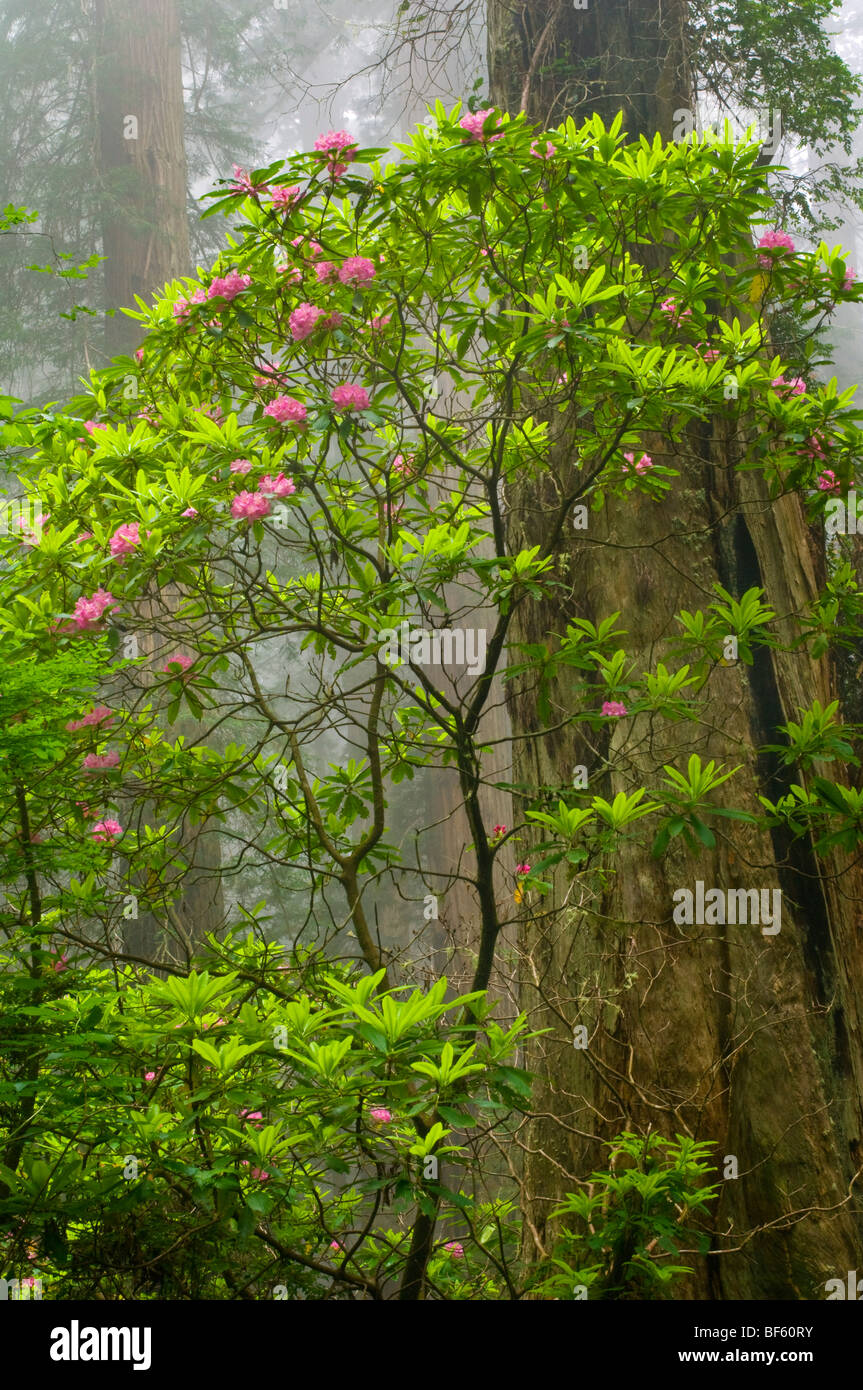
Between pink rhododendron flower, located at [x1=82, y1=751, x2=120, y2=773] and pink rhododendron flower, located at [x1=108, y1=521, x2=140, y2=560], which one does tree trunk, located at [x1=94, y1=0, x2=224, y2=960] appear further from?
pink rhododendron flower, located at [x1=108, y1=521, x2=140, y2=560]

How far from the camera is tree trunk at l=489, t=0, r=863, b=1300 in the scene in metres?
2.69

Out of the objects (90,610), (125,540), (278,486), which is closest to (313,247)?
(278,486)

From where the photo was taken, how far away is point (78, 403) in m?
2.77

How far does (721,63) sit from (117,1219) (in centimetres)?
440

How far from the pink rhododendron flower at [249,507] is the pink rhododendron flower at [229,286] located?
62cm

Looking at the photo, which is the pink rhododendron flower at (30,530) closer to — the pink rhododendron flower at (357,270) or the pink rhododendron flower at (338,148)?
the pink rhododendron flower at (357,270)

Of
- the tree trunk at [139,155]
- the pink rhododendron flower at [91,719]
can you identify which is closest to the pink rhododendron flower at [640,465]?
the pink rhododendron flower at [91,719]

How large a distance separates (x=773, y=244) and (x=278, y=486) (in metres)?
1.42

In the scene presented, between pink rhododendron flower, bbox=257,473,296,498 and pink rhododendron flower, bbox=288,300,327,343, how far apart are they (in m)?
0.45

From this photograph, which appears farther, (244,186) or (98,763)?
(98,763)

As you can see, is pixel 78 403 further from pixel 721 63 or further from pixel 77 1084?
pixel 721 63

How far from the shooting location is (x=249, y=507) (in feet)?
7.43

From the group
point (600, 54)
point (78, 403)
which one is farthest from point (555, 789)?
point (600, 54)

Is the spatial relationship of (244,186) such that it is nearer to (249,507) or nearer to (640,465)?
(249,507)
